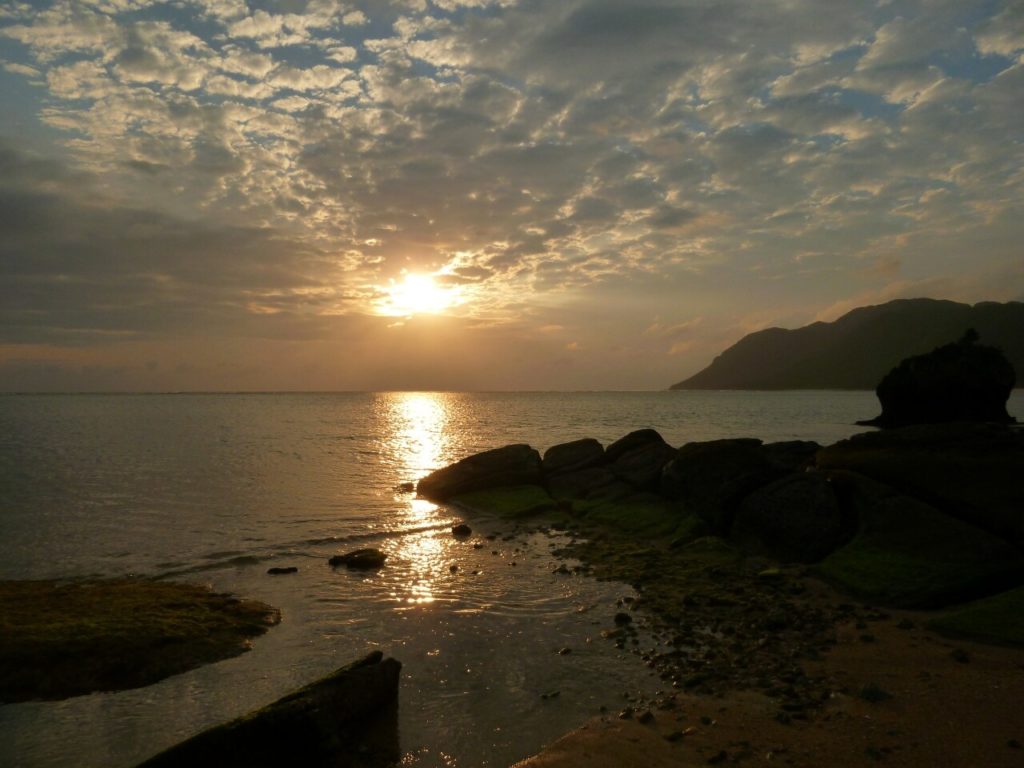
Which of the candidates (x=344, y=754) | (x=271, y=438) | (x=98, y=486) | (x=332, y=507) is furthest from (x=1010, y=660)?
(x=271, y=438)

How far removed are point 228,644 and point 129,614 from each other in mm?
3066

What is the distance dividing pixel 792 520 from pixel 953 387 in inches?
1964

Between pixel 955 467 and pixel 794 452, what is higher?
pixel 955 467

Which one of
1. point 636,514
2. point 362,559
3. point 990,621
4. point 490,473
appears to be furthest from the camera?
point 490,473

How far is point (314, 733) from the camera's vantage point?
9203 millimetres

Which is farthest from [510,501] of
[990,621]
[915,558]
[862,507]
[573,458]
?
[990,621]

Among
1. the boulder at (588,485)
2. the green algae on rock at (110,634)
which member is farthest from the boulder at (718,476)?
the green algae on rock at (110,634)

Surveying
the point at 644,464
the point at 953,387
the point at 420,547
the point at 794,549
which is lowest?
the point at 420,547

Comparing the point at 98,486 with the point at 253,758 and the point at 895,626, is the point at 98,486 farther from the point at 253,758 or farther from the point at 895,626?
the point at 895,626

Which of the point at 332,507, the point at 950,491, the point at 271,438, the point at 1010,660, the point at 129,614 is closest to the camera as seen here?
the point at 1010,660

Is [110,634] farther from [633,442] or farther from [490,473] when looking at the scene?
[633,442]

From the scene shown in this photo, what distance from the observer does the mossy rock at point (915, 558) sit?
591 inches

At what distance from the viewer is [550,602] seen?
55.0 feet

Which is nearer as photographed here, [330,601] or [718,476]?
[330,601]
